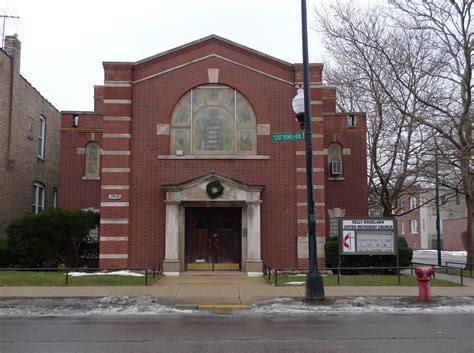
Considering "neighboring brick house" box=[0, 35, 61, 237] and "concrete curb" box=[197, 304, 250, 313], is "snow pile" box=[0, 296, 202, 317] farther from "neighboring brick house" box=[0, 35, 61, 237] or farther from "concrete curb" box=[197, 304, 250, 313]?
"neighboring brick house" box=[0, 35, 61, 237]

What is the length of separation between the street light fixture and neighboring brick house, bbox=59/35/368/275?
6.25 metres

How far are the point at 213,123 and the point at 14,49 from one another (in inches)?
476

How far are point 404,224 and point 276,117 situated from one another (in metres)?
54.6

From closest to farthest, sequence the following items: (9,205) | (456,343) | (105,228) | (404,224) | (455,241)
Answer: (456,343)
(105,228)
(9,205)
(455,241)
(404,224)

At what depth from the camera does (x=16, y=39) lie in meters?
26.4

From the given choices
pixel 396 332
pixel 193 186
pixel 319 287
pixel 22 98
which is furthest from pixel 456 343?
pixel 22 98

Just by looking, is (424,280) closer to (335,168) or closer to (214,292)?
(214,292)

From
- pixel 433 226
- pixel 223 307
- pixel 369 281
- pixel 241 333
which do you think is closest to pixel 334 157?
pixel 369 281

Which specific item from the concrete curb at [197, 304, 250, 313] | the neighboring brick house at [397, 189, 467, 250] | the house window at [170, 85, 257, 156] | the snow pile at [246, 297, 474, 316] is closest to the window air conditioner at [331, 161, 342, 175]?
the house window at [170, 85, 257, 156]

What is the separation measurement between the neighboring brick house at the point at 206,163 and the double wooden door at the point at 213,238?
0.13ft

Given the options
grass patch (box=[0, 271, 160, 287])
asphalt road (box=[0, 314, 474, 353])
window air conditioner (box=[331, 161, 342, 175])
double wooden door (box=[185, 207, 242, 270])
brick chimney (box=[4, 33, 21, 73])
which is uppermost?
brick chimney (box=[4, 33, 21, 73])

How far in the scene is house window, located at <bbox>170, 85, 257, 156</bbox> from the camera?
20781 mm

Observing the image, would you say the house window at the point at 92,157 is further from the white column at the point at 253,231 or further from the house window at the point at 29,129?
the white column at the point at 253,231

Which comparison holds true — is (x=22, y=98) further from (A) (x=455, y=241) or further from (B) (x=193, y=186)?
(A) (x=455, y=241)
